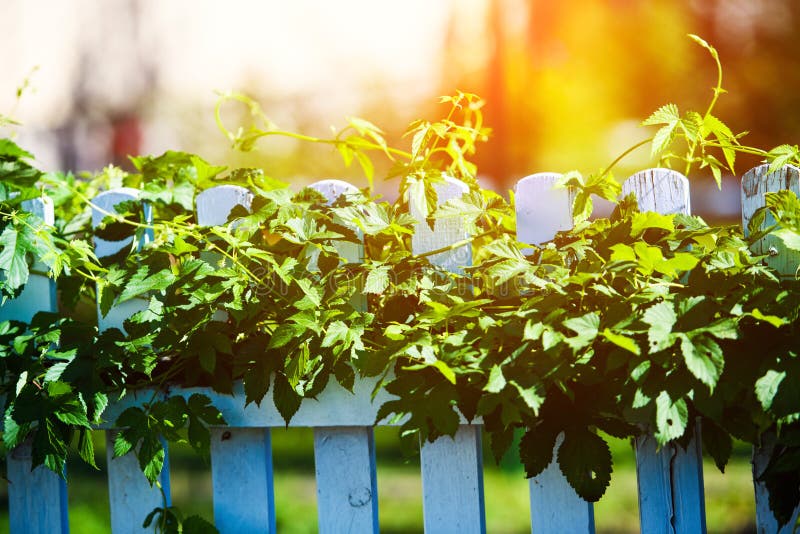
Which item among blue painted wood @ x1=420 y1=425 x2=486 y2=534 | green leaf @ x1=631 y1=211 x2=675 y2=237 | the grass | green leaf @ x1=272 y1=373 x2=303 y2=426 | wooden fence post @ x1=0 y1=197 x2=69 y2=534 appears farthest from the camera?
the grass

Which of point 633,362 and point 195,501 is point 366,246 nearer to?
point 633,362

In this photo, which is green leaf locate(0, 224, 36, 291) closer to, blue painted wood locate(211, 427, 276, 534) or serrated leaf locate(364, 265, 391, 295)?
blue painted wood locate(211, 427, 276, 534)

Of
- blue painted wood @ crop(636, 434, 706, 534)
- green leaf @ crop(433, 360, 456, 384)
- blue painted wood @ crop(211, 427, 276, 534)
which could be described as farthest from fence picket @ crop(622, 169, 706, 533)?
blue painted wood @ crop(211, 427, 276, 534)

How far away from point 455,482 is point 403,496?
2000 mm

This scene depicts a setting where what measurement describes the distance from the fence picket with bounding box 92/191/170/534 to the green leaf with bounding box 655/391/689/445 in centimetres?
117

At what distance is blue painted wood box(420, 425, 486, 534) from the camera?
1638mm

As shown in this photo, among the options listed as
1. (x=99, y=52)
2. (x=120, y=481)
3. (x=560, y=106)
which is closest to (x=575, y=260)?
(x=120, y=481)

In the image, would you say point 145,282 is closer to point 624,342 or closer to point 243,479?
point 243,479

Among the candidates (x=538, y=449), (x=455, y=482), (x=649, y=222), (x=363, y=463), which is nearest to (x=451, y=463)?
(x=455, y=482)

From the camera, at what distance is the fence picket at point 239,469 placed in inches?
69.8

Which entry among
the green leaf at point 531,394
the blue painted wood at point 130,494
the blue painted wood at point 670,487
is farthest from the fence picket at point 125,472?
the blue painted wood at point 670,487

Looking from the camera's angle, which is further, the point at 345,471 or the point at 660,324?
the point at 345,471

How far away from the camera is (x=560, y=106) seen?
20.0ft

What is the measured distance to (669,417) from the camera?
3.92 feet
